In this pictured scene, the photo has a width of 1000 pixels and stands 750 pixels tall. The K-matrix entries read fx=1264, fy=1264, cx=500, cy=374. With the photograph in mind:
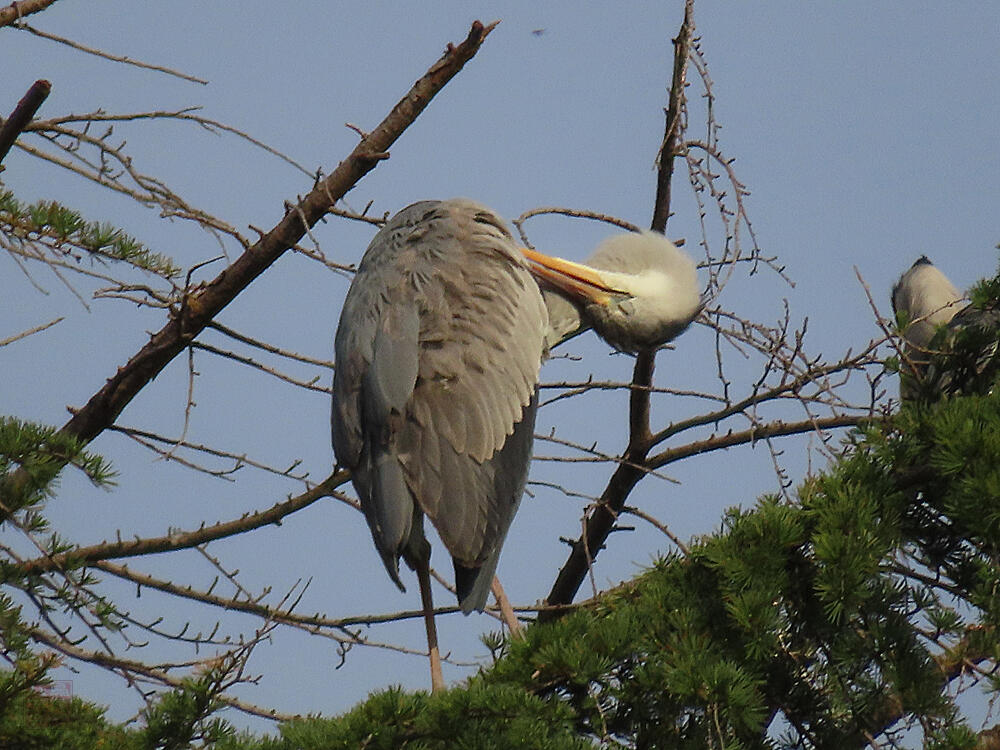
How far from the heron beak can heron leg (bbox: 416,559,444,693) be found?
5.08 ft

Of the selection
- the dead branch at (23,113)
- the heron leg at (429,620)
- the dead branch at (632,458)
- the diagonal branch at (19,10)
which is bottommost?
the heron leg at (429,620)

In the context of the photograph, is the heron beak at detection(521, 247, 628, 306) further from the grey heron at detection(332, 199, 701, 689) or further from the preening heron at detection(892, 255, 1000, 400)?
the preening heron at detection(892, 255, 1000, 400)

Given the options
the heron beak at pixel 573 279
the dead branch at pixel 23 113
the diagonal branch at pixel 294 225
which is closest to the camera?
the dead branch at pixel 23 113

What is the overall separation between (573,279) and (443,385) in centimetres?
138

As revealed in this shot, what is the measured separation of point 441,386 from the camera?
4.42 meters

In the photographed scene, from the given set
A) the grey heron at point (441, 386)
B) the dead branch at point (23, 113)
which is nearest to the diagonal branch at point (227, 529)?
the grey heron at point (441, 386)

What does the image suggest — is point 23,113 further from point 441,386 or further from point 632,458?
point 632,458

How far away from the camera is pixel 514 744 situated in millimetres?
2984

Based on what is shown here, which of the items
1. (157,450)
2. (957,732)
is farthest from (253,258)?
(957,732)

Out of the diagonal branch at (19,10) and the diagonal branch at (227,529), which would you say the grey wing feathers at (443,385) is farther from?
the diagonal branch at (19,10)

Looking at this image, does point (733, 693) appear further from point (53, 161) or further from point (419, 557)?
point (53, 161)

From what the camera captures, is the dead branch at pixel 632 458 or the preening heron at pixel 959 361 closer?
the preening heron at pixel 959 361

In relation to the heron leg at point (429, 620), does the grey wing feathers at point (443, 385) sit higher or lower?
higher

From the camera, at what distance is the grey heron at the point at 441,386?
428cm
